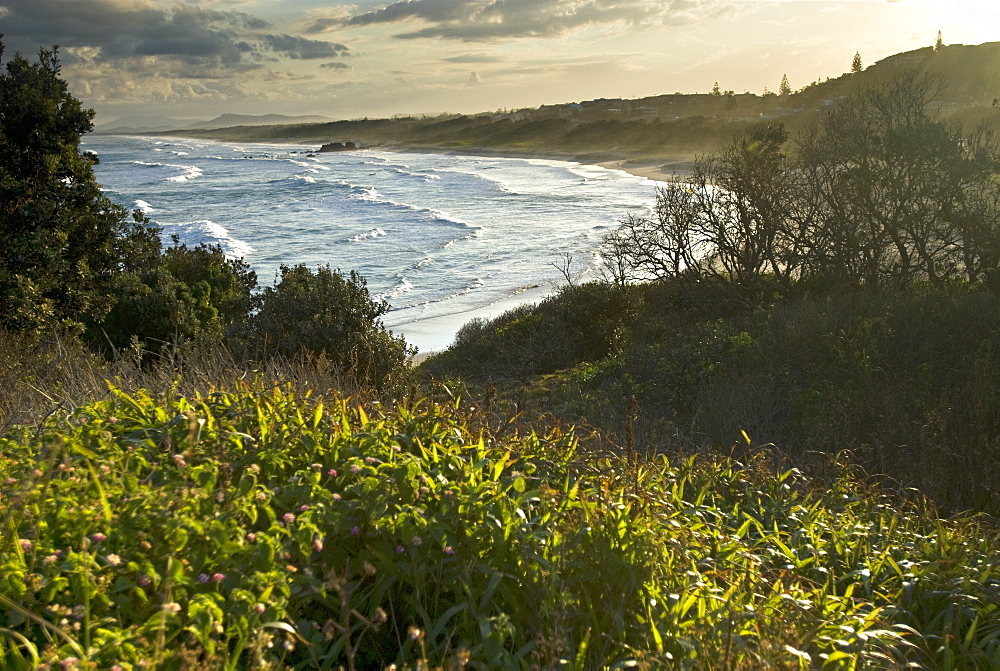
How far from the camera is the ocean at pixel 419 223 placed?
25656 millimetres

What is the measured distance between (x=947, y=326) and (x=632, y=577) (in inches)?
413

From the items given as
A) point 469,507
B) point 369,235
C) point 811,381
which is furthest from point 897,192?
point 369,235

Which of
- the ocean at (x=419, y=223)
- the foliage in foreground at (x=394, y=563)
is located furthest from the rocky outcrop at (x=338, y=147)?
the foliage in foreground at (x=394, y=563)

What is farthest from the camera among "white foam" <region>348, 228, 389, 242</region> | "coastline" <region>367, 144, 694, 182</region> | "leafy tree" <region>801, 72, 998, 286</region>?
"coastline" <region>367, 144, 694, 182</region>

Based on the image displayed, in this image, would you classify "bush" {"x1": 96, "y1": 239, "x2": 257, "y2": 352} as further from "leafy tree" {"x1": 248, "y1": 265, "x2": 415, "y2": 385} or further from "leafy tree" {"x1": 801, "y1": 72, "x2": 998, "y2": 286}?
"leafy tree" {"x1": 801, "y1": 72, "x2": 998, "y2": 286}

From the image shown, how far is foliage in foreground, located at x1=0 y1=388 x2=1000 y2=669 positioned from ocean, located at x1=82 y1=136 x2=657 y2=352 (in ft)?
48.0

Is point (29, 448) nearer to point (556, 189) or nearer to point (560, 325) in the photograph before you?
point (560, 325)

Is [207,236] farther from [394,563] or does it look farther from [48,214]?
[394,563]

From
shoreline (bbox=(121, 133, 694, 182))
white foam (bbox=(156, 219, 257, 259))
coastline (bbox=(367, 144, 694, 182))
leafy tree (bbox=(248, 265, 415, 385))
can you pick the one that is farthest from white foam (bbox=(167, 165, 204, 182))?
leafy tree (bbox=(248, 265, 415, 385))

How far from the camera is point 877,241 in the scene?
15578mm

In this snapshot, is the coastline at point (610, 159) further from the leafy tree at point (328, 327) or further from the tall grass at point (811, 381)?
the leafy tree at point (328, 327)

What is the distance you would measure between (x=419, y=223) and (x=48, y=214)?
3017 cm

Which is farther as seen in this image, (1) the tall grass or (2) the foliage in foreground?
(1) the tall grass

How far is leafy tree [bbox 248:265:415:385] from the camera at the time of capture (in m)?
11.3
